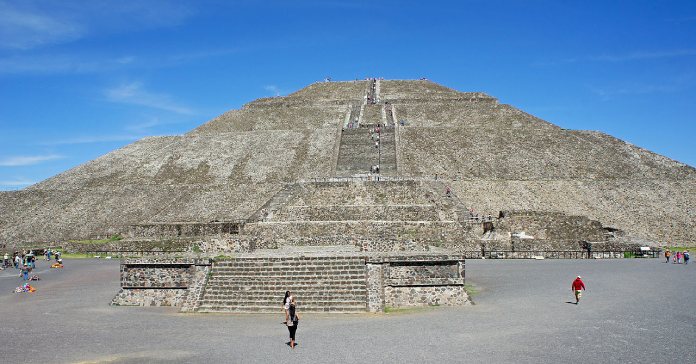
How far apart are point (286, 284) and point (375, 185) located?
1790 cm

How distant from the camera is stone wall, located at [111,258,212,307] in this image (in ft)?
51.1

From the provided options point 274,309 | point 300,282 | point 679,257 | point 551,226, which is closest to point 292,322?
point 274,309

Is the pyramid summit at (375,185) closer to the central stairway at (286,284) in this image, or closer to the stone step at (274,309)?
the central stairway at (286,284)

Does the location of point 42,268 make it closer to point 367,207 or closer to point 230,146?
point 367,207

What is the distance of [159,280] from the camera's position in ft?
51.8

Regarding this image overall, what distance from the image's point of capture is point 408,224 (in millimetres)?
25391

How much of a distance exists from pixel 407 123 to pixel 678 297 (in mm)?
37863

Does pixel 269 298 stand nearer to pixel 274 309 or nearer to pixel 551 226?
pixel 274 309

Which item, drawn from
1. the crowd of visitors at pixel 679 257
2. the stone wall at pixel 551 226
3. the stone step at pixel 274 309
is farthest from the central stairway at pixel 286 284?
the crowd of visitors at pixel 679 257

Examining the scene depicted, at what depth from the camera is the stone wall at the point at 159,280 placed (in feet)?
51.1

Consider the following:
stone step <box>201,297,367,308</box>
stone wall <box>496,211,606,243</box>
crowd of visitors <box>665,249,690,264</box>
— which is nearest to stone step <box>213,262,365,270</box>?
stone step <box>201,297,367,308</box>

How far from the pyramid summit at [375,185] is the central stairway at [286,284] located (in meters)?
8.36

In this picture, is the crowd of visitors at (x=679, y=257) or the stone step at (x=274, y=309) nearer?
the stone step at (x=274, y=309)

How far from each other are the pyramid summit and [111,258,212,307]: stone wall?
901 centimetres
